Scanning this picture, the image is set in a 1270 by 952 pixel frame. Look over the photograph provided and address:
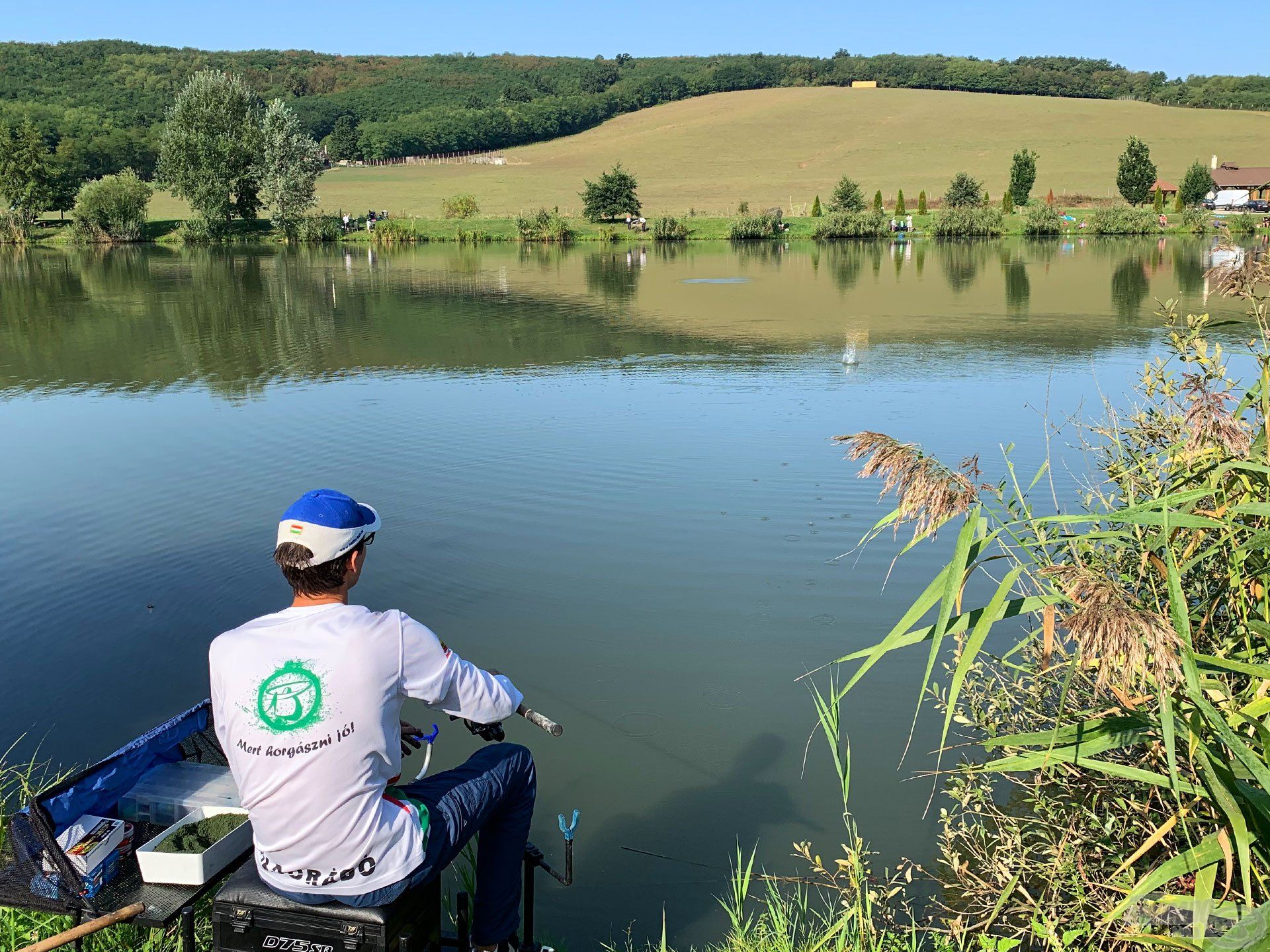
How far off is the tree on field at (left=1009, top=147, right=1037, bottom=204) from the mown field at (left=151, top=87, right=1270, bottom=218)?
7.78m

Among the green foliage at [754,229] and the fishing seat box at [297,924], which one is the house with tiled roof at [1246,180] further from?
the fishing seat box at [297,924]

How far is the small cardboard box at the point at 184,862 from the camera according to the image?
3.07 metres

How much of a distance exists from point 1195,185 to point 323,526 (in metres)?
71.3

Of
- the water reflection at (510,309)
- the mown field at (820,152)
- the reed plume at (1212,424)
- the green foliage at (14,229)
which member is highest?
the mown field at (820,152)

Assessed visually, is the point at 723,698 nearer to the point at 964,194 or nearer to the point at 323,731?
the point at 323,731

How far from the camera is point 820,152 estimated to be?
9100cm

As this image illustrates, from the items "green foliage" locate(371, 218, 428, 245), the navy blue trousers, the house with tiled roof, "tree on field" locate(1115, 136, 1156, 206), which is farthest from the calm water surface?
the house with tiled roof

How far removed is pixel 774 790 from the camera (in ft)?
17.0

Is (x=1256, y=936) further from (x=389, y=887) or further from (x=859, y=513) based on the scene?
(x=859, y=513)

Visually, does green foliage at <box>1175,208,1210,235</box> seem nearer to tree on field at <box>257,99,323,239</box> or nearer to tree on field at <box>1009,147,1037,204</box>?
tree on field at <box>1009,147,1037,204</box>

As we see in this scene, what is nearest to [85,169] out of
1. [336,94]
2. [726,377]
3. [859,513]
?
[336,94]

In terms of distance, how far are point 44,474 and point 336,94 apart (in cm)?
13183

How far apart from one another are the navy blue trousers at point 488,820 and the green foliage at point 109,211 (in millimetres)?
62383

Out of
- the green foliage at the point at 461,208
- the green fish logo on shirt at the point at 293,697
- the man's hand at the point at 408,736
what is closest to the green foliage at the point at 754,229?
the green foliage at the point at 461,208
